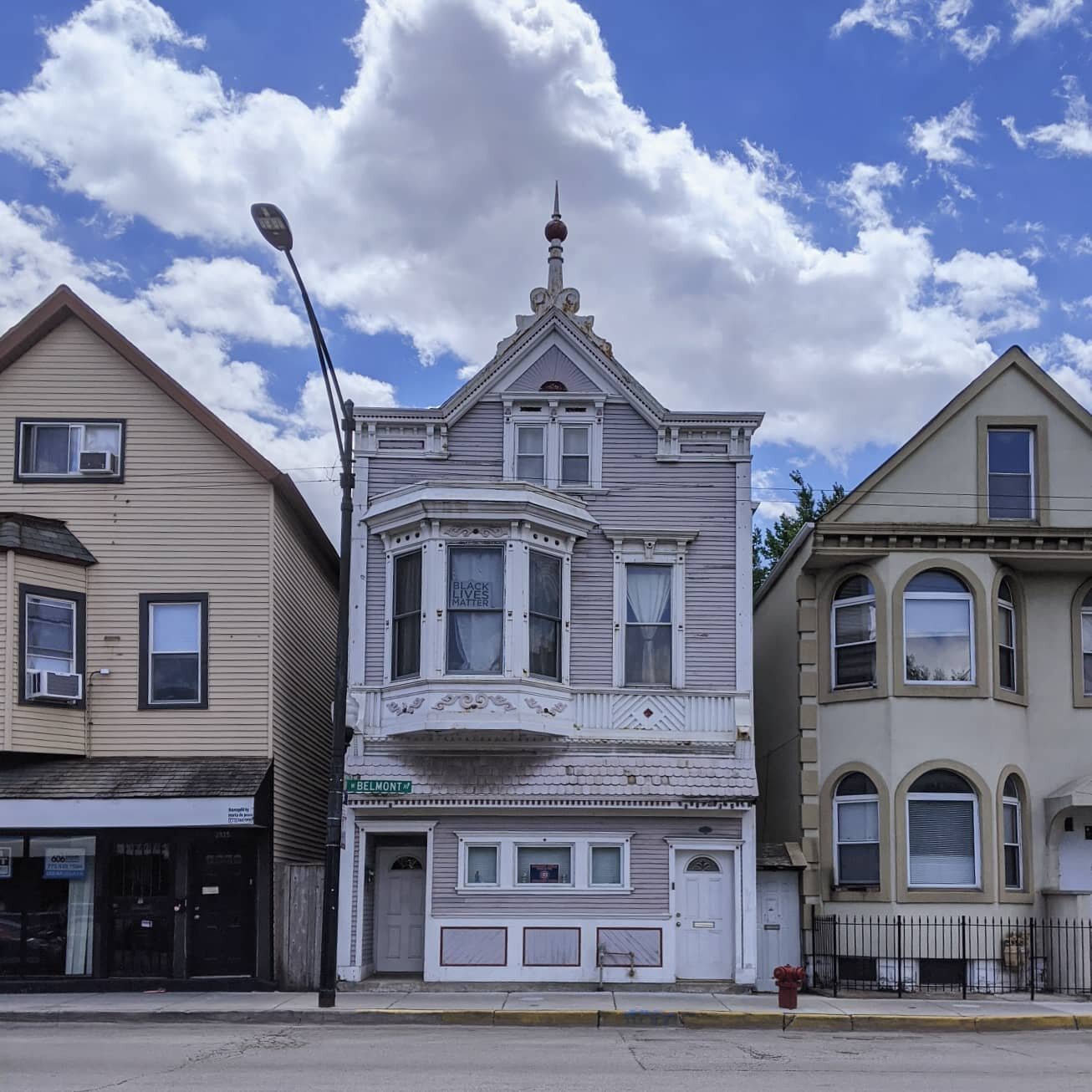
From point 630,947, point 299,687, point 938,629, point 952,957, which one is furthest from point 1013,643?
point 299,687

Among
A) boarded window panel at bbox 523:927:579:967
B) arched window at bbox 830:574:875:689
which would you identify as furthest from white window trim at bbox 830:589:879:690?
boarded window panel at bbox 523:927:579:967

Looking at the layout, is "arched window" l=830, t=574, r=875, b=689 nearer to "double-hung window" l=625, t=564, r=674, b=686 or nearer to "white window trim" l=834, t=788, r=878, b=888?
"white window trim" l=834, t=788, r=878, b=888

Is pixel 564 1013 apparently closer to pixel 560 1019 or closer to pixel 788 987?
pixel 560 1019

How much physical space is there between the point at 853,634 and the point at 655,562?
3.47 meters

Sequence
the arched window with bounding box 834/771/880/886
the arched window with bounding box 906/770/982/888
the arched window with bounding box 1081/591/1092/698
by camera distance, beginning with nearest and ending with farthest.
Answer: the arched window with bounding box 906/770/982/888 → the arched window with bounding box 834/771/880/886 → the arched window with bounding box 1081/591/1092/698

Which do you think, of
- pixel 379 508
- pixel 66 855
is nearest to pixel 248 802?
pixel 66 855

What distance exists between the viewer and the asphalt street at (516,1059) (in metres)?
13.5

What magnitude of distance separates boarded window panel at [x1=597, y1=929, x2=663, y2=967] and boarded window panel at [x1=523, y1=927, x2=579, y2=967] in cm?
Answer: 39

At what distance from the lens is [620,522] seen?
23.1m

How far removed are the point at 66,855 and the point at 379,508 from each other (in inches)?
269

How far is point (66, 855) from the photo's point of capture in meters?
21.9

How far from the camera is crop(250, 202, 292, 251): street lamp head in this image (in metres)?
18.0

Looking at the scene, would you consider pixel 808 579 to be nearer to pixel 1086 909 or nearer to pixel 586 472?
pixel 586 472

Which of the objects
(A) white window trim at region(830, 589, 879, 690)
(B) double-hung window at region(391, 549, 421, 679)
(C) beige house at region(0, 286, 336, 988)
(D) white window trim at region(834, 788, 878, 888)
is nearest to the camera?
(C) beige house at region(0, 286, 336, 988)
